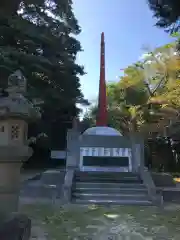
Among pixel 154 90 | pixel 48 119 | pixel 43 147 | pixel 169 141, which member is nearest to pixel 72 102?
pixel 48 119

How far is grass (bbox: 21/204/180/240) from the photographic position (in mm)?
5086

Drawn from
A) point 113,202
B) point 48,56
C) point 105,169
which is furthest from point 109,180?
point 48,56

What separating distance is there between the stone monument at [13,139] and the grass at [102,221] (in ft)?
5.32

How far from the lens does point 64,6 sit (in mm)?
5566

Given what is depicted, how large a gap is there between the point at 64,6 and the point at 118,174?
6.56 m

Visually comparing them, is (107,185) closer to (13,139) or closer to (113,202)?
(113,202)

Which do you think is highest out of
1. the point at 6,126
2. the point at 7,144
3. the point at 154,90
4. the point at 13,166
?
the point at 154,90

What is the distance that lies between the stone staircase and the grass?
0.73m

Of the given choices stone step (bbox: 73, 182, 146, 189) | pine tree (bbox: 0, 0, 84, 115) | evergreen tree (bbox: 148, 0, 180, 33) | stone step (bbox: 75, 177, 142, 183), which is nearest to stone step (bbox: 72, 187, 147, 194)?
stone step (bbox: 73, 182, 146, 189)

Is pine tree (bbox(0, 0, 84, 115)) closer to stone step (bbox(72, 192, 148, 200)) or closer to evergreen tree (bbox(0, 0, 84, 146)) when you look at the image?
evergreen tree (bbox(0, 0, 84, 146))

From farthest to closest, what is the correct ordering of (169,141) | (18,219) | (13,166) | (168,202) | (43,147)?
(169,141), (43,147), (168,202), (13,166), (18,219)

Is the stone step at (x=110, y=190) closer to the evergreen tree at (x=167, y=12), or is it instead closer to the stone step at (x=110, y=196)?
the stone step at (x=110, y=196)

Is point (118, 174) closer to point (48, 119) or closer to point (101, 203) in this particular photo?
point (101, 203)

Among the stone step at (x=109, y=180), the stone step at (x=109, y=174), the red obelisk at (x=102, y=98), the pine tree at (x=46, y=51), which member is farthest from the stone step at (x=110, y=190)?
the red obelisk at (x=102, y=98)
